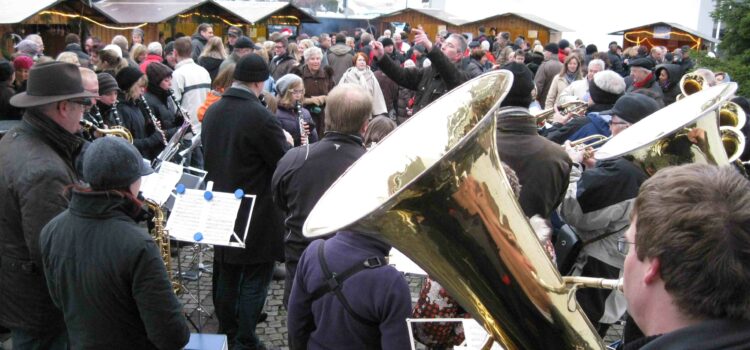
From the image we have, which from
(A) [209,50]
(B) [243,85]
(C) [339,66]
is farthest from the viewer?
(C) [339,66]

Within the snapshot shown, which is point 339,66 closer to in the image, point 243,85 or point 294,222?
point 243,85

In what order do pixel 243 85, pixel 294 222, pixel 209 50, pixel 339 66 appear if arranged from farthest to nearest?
Result: pixel 339 66, pixel 209 50, pixel 243 85, pixel 294 222

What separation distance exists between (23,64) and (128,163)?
15.1 ft

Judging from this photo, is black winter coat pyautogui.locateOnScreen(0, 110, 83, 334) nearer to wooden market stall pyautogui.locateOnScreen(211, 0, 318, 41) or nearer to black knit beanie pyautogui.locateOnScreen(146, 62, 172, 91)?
black knit beanie pyautogui.locateOnScreen(146, 62, 172, 91)

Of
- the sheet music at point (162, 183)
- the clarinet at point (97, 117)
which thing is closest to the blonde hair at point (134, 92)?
the clarinet at point (97, 117)

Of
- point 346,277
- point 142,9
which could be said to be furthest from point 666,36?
point 346,277

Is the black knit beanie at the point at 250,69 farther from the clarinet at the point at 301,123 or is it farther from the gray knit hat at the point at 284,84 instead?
the gray knit hat at the point at 284,84

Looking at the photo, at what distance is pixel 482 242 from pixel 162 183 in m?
2.89

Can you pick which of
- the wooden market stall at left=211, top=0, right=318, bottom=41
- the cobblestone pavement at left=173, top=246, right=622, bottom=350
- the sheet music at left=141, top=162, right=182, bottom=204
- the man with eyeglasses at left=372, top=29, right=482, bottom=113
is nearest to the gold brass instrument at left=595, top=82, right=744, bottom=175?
the cobblestone pavement at left=173, top=246, right=622, bottom=350

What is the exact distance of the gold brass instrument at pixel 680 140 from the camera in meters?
3.03

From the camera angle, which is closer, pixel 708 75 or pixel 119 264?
pixel 119 264

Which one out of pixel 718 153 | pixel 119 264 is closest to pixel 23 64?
pixel 119 264

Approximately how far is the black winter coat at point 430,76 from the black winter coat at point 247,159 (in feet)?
8.70

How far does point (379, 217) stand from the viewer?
1.74m
